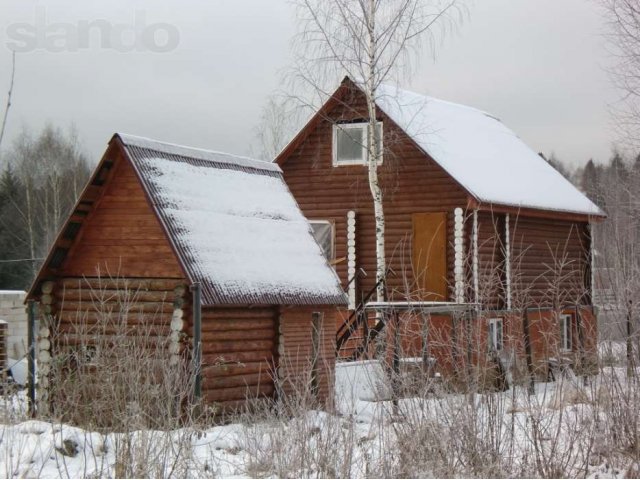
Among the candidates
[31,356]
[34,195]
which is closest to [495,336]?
[31,356]

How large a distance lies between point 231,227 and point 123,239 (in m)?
1.69

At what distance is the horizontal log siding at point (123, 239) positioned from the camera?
46.1ft

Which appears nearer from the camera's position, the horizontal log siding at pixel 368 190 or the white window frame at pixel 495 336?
the white window frame at pixel 495 336

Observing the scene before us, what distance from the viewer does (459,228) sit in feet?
70.3

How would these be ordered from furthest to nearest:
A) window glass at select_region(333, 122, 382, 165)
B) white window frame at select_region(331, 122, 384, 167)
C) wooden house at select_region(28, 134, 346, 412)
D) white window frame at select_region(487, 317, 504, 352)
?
window glass at select_region(333, 122, 382, 165) → white window frame at select_region(331, 122, 384, 167) → wooden house at select_region(28, 134, 346, 412) → white window frame at select_region(487, 317, 504, 352)

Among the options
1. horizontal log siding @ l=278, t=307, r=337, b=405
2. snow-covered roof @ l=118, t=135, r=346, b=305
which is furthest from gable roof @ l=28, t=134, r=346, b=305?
horizontal log siding @ l=278, t=307, r=337, b=405

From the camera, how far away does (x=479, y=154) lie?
2466cm

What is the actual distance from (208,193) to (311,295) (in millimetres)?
2331

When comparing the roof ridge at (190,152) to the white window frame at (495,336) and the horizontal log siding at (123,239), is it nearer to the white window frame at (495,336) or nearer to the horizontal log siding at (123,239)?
the horizontal log siding at (123,239)

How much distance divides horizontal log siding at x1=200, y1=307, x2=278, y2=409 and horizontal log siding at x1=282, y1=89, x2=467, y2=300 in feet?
23.7

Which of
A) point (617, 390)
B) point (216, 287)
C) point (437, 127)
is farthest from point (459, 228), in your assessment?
point (617, 390)

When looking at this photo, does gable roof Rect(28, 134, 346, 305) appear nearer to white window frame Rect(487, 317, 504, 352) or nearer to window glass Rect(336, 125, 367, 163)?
white window frame Rect(487, 317, 504, 352)

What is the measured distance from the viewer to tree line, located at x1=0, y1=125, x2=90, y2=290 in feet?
138

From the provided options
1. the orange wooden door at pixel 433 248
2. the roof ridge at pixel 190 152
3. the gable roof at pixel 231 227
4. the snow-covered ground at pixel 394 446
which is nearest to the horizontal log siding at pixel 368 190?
the orange wooden door at pixel 433 248
